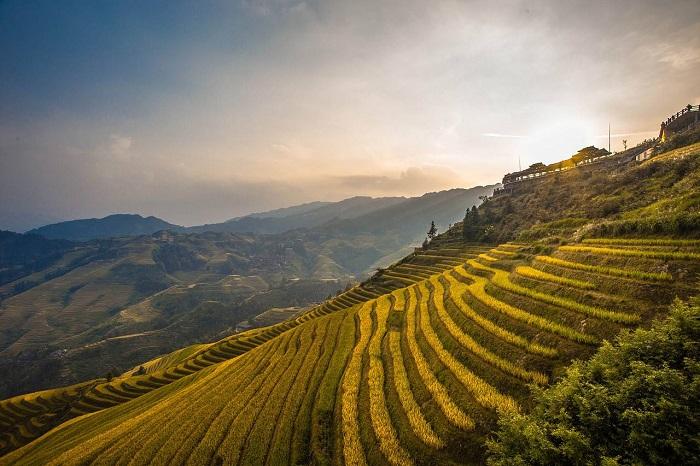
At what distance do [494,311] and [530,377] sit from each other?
344 inches

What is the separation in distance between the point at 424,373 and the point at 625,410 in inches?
513

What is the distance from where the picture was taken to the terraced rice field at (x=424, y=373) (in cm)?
1777

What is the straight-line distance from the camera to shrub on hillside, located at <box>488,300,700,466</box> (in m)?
10.5

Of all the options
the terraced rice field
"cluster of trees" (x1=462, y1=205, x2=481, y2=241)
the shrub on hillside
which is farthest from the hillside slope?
"cluster of trees" (x1=462, y1=205, x2=481, y2=241)

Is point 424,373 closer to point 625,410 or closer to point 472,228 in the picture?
point 625,410

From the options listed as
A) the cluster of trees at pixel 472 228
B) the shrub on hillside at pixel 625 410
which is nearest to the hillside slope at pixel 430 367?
the shrub on hillside at pixel 625 410

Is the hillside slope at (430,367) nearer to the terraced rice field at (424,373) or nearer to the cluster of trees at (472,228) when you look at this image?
the terraced rice field at (424,373)

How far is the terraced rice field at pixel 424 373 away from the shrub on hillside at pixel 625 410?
2527 millimetres

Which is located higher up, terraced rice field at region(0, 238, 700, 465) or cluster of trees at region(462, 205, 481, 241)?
cluster of trees at region(462, 205, 481, 241)

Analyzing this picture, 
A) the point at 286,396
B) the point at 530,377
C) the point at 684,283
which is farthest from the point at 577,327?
the point at 286,396

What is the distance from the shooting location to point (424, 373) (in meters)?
23.0

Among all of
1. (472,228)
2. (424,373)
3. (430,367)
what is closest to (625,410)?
(424,373)

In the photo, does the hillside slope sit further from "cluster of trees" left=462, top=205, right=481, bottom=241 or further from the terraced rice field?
"cluster of trees" left=462, top=205, right=481, bottom=241

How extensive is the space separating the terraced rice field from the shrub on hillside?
2527 mm
